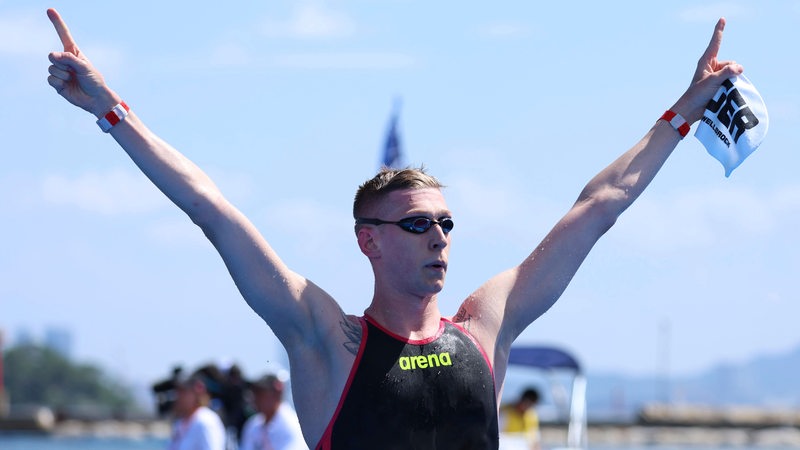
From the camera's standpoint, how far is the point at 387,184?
489cm

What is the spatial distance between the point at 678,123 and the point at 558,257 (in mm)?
789

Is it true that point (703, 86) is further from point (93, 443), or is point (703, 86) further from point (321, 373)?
point (93, 443)

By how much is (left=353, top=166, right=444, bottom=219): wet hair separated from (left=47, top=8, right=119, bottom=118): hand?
3.13ft

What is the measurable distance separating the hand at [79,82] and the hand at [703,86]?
226 centimetres

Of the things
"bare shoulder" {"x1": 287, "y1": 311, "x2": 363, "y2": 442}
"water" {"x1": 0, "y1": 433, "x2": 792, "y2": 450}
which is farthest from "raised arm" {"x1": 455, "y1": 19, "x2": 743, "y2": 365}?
"water" {"x1": 0, "y1": 433, "x2": 792, "y2": 450}

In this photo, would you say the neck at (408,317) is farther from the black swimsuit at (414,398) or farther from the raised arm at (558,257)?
the raised arm at (558,257)

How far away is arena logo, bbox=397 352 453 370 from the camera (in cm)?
468

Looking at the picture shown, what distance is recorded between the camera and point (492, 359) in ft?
16.3

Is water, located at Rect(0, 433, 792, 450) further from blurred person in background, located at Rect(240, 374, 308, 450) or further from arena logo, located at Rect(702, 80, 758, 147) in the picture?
arena logo, located at Rect(702, 80, 758, 147)

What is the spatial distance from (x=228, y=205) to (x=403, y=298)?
0.70 m

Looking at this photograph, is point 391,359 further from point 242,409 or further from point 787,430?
point 787,430

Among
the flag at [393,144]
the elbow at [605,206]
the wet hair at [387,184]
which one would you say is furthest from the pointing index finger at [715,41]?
the flag at [393,144]

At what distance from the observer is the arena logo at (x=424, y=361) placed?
15.4 ft

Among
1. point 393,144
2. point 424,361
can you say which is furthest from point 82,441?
point 424,361
